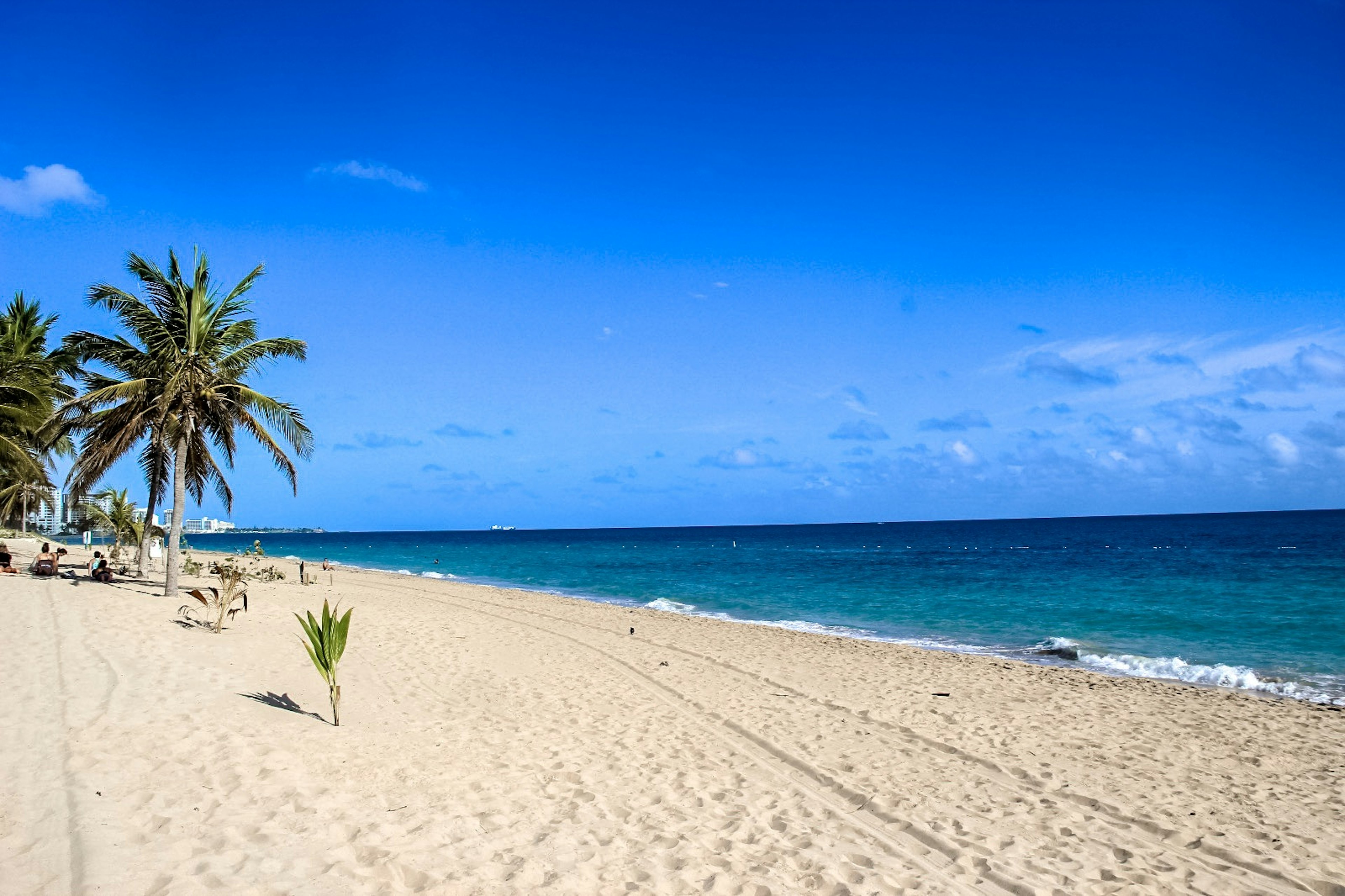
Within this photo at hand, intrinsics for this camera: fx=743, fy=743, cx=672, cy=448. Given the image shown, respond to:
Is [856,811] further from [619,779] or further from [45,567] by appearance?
[45,567]

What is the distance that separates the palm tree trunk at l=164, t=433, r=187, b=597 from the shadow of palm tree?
8.35 m

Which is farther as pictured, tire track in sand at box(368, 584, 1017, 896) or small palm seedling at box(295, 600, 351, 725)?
small palm seedling at box(295, 600, 351, 725)

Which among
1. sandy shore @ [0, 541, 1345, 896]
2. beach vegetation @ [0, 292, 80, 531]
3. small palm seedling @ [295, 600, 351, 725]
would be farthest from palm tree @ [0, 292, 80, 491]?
small palm seedling @ [295, 600, 351, 725]

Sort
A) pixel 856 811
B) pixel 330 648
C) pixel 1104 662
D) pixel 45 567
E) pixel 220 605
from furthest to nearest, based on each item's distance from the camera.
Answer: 1. pixel 45 567
2. pixel 1104 662
3. pixel 220 605
4. pixel 330 648
5. pixel 856 811

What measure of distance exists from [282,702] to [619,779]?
373cm

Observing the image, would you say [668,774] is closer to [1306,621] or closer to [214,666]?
[214,666]

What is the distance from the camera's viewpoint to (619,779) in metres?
6.15

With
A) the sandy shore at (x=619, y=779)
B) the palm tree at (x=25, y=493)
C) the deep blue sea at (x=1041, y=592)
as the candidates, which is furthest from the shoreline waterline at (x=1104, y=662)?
the palm tree at (x=25, y=493)

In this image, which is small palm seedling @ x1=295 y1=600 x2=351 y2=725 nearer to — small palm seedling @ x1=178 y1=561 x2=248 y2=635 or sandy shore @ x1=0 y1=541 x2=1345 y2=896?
sandy shore @ x1=0 y1=541 x2=1345 y2=896

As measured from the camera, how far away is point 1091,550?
189ft

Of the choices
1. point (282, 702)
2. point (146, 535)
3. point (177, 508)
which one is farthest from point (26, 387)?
point (282, 702)

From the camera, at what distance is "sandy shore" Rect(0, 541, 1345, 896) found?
4348 mm

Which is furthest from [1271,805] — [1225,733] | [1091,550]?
[1091,550]

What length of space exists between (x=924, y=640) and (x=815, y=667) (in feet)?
19.9
